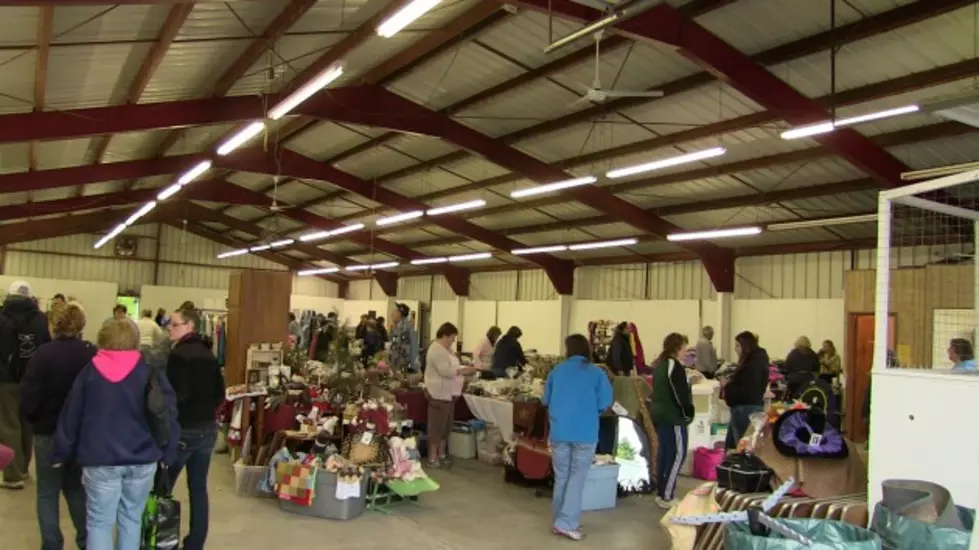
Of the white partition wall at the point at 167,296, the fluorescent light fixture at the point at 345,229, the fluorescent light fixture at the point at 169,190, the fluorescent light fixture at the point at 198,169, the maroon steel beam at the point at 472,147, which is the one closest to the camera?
the maroon steel beam at the point at 472,147

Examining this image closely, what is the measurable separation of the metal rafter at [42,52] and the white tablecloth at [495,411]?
496 cm

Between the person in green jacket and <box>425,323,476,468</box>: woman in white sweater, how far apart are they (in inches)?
79.3

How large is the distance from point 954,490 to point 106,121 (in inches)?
354

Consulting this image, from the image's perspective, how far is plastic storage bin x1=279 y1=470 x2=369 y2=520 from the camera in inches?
209

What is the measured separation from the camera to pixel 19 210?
16.0 meters

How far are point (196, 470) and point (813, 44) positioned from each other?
694 cm

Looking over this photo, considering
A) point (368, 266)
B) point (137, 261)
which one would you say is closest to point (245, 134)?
point (368, 266)

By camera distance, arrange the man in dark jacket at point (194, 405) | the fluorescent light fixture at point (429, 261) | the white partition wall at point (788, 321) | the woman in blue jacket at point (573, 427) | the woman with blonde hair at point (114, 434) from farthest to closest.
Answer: the fluorescent light fixture at point (429, 261) < the white partition wall at point (788, 321) < the woman in blue jacket at point (573, 427) < the man in dark jacket at point (194, 405) < the woman with blonde hair at point (114, 434)

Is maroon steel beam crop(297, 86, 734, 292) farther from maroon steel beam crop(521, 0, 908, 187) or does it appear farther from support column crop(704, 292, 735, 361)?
maroon steel beam crop(521, 0, 908, 187)

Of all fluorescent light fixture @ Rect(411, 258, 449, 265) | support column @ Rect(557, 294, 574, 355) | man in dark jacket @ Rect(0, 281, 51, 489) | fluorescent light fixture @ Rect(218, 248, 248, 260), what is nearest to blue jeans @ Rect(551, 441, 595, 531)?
man in dark jacket @ Rect(0, 281, 51, 489)

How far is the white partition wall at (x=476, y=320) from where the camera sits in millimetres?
20766

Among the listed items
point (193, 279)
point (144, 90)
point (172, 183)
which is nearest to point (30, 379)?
point (144, 90)

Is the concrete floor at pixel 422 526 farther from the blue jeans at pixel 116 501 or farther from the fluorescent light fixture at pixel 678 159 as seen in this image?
the fluorescent light fixture at pixel 678 159

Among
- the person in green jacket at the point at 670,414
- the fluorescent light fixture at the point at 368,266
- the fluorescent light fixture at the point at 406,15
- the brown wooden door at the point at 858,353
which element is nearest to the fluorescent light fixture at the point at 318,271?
the fluorescent light fixture at the point at 368,266
